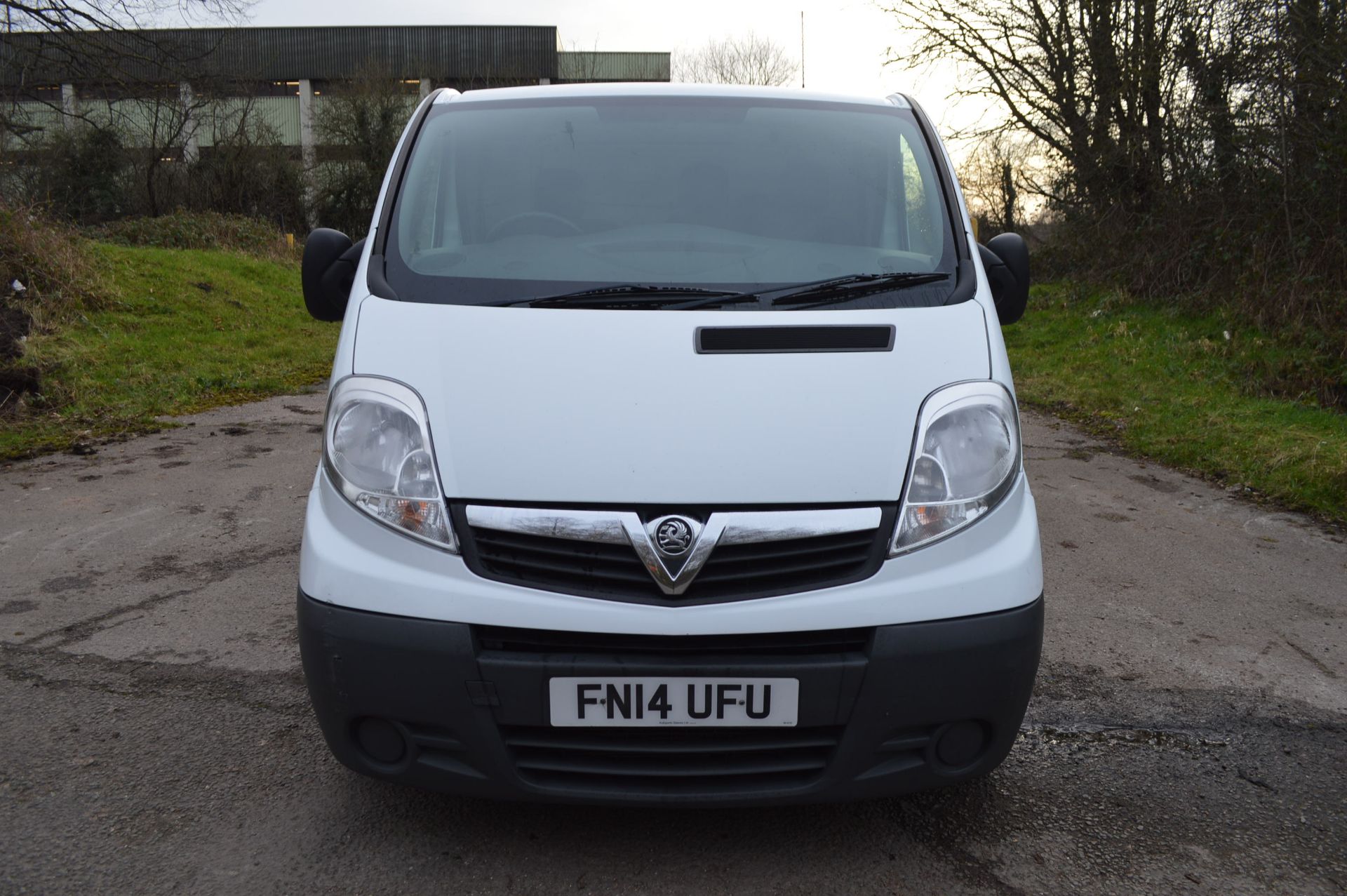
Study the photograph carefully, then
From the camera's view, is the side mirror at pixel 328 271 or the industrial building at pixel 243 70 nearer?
the side mirror at pixel 328 271

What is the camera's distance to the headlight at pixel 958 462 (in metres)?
2.30

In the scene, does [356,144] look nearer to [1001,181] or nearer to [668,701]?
[1001,181]

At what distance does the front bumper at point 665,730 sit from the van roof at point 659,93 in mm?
1942

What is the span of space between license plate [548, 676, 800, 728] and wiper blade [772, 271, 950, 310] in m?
0.99

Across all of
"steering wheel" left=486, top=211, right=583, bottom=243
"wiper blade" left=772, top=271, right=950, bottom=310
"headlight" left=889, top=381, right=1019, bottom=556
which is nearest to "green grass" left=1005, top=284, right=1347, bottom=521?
"wiper blade" left=772, top=271, right=950, bottom=310

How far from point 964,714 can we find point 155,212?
25520 millimetres

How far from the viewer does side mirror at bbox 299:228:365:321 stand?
3270 mm

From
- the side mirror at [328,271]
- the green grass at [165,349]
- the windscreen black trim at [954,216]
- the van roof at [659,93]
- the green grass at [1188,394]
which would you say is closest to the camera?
the windscreen black trim at [954,216]

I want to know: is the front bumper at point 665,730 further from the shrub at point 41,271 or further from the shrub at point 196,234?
the shrub at point 196,234

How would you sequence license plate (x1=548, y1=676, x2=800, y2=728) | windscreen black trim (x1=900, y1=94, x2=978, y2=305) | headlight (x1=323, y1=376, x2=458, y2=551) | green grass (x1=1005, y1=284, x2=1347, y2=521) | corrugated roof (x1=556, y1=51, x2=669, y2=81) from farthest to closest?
corrugated roof (x1=556, y1=51, x2=669, y2=81), green grass (x1=1005, y1=284, x2=1347, y2=521), windscreen black trim (x1=900, y1=94, x2=978, y2=305), headlight (x1=323, y1=376, x2=458, y2=551), license plate (x1=548, y1=676, x2=800, y2=728)

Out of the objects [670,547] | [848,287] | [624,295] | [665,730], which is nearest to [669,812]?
[665,730]

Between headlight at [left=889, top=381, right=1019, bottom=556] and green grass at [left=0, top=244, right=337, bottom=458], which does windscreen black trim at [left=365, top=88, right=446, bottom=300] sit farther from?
green grass at [left=0, top=244, right=337, bottom=458]

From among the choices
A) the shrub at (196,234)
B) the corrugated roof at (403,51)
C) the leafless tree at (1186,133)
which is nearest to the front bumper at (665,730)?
the leafless tree at (1186,133)

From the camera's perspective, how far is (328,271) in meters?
3.30
